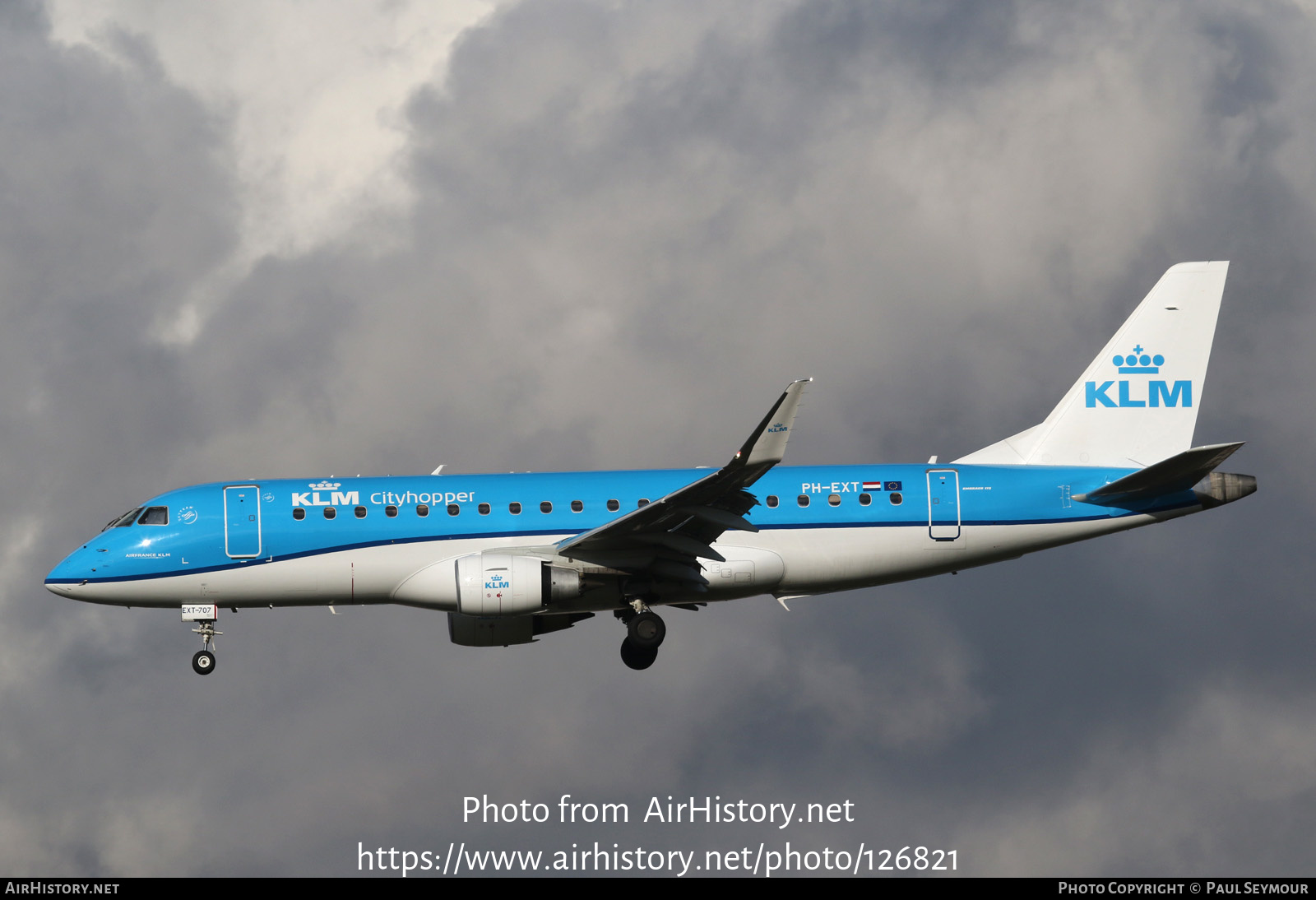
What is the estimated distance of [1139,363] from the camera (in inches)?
1425

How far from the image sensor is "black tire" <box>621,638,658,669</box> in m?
33.2

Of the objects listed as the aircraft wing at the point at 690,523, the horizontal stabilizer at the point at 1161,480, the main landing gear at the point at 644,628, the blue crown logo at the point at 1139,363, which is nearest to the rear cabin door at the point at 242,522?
the aircraft wing at the point at 690,523

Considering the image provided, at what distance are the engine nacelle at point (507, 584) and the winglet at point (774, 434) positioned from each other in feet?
17.6

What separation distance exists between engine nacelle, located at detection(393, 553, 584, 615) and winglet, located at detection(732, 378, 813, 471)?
5.36 m

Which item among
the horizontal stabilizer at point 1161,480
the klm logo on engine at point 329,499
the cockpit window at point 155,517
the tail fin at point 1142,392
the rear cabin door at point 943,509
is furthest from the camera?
the tail fin at point 1142,392

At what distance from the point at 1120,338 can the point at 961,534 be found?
796cm

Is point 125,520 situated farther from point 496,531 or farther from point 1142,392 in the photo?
point 1142,392

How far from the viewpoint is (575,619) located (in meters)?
34.7

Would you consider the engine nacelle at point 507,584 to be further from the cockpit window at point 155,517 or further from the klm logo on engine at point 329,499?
the cockpit window at point 155,517

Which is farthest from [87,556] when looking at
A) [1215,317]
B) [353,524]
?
[1215,317]

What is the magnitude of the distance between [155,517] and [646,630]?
1123cm

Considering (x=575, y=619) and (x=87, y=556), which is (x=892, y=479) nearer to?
(x=575, y=619)

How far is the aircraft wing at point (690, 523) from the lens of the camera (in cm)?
2686

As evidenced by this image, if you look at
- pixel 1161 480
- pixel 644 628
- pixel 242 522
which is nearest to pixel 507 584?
pixel 644 628
